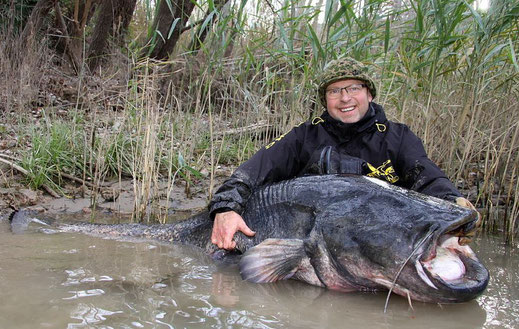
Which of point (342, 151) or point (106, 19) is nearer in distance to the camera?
point (342, 151)

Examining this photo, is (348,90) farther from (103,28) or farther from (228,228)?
(103,28)

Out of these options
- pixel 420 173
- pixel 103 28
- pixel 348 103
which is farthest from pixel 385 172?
pixel 103 28

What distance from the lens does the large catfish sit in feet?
7.36

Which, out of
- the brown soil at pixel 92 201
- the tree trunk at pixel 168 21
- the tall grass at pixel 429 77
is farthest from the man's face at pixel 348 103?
the tree trunk at pixel 168 21

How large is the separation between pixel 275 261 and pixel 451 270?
33.1 inches

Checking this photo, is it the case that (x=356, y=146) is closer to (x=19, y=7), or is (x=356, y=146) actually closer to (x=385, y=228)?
(x=385, y=228)

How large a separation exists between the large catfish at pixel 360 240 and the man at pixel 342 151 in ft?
0.56

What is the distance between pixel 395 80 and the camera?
4.37 m

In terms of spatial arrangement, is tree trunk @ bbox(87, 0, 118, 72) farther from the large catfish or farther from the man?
the large catfish

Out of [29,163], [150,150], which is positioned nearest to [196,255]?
[150,150]

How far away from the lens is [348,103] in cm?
327

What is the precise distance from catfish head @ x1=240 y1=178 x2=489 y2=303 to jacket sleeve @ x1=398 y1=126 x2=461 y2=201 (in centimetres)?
41

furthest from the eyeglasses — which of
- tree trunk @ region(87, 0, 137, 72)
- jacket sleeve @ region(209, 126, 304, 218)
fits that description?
tree trunk @ region(87, 0, 137, 72)

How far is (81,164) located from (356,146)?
112 inches
